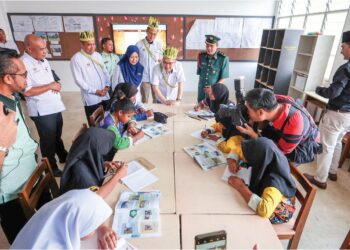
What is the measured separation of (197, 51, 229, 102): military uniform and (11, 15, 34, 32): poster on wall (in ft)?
15.2

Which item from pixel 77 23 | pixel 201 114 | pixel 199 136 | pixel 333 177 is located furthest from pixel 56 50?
pixel 333 177

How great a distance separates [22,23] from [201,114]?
537 cm

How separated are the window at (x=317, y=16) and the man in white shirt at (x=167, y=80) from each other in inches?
102

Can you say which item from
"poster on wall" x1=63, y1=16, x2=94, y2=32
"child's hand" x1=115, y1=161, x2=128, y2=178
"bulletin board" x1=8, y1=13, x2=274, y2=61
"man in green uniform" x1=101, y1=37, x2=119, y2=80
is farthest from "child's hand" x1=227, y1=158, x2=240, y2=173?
"poster on wall" x1=63, y1=16, x2=94, y2=32

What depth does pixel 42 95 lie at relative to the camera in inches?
90.3

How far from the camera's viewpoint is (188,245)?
1061 millimetres

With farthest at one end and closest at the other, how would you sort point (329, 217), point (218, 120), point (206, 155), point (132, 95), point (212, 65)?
point (212, 65) < point (132, 95) < point (218, 120) < point (329, 217) < point (206, 155)

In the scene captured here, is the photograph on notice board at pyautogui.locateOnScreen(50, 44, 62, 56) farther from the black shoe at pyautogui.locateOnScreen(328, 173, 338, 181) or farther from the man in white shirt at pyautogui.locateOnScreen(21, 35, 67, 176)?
the black shoe at pyautogui.locateOnScreen(328, 173, 338, 181)

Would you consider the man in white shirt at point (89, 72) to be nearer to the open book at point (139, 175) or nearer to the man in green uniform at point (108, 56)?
the man in green uniform at point (108, 56)

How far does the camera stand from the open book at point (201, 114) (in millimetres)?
2629

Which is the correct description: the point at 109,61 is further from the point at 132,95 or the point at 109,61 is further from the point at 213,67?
the point at 213,67

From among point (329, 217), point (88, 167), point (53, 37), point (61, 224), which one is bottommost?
point (329, 217)

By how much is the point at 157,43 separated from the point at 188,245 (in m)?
3.21

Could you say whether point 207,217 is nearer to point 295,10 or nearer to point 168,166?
point 168,166
